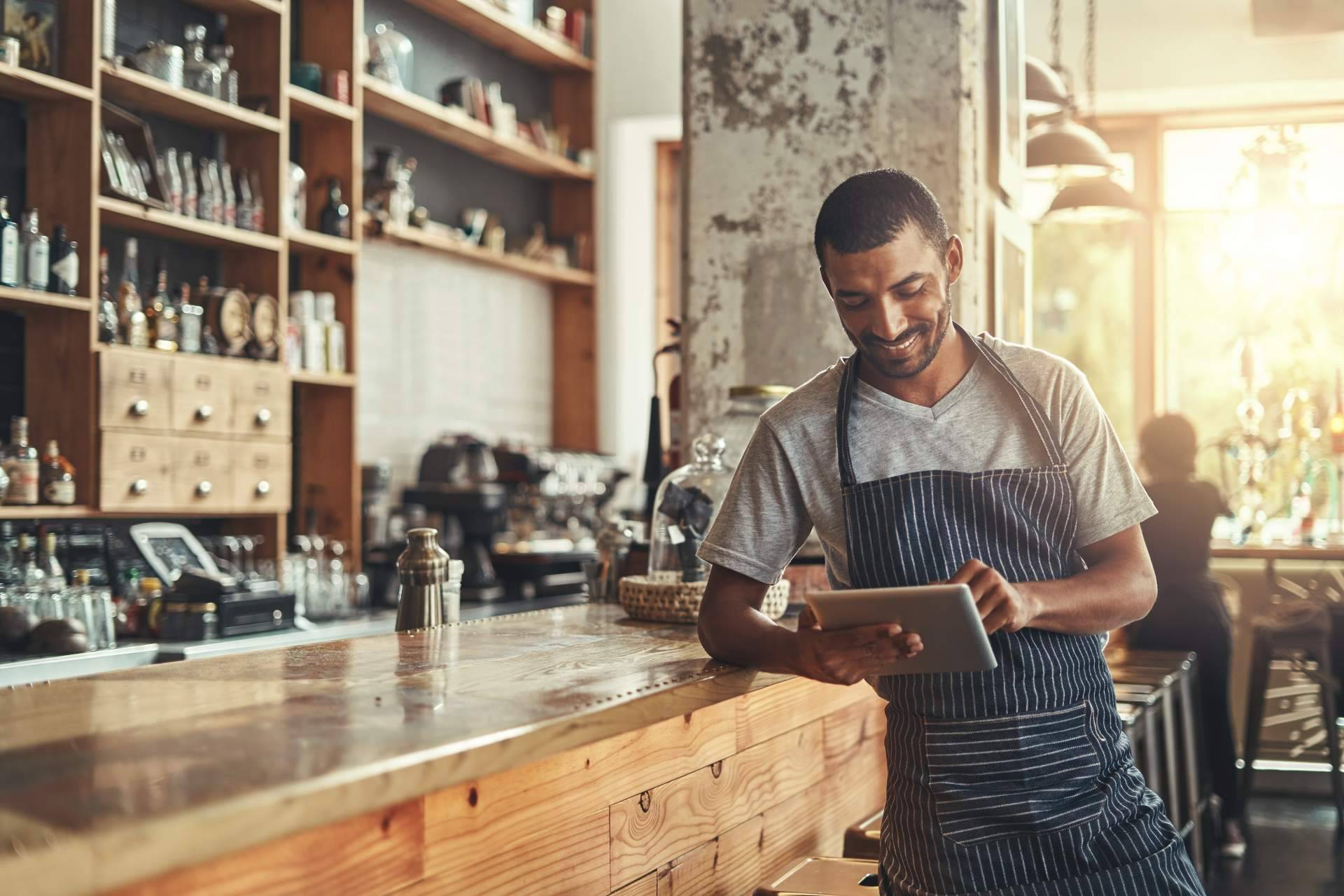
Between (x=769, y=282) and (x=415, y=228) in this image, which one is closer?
(x=769, y=282)

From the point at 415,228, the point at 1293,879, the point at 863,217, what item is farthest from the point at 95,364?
the point at 1293,879

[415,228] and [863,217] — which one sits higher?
[415,228]

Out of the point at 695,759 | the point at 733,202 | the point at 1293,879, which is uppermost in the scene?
the point at 733,202

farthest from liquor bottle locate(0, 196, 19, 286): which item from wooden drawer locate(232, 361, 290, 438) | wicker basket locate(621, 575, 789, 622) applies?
wicker basket locate(621, 575, 789, 622)

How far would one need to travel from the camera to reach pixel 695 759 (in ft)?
6.61

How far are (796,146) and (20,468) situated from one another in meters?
2.36

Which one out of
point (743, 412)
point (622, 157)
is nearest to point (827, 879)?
point (743, 412)

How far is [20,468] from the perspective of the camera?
3.93 meters

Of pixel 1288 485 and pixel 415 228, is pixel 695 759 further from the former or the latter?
pixel 1288 485

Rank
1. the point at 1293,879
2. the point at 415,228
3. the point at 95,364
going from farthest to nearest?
the point at 415,228 < the point at 1293,879 < the point at 95,364

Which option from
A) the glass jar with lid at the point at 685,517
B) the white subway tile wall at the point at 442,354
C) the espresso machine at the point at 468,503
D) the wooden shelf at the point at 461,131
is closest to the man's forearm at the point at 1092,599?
the glass jar with lid at the point at 685,517

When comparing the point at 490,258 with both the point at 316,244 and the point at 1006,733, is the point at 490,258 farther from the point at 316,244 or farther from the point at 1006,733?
the point at 1006,733

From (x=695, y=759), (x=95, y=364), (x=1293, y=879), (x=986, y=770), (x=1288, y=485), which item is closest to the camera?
(x=986, y=770)

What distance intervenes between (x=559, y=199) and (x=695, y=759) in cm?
542
